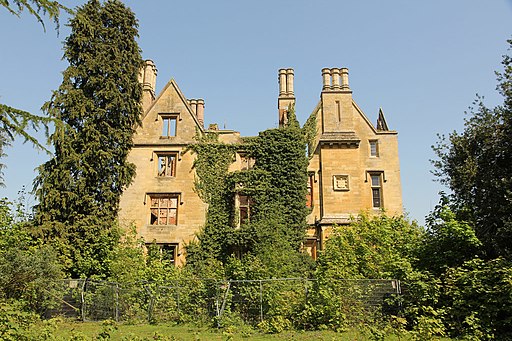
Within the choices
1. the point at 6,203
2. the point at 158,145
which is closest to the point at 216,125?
the point at 158,145

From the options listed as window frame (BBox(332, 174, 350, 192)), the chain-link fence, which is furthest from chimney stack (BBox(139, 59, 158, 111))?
the chain-link fence

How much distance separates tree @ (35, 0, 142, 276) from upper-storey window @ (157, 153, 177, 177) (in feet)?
7.34

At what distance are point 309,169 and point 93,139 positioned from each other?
35.7 ft

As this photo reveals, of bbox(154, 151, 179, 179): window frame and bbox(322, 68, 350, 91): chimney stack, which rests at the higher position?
bbox(322, 68, 350, 91): chimney stack

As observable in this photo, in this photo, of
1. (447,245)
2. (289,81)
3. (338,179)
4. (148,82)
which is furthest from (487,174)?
(148,82)

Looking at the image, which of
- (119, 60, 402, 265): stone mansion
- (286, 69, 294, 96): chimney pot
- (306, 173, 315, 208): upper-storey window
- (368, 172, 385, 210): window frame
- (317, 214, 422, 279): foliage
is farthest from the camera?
(286, 69, 294, 96): chimney pot

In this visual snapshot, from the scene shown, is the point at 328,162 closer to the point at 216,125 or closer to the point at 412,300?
the point at 216,125

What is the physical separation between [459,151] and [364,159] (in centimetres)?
877

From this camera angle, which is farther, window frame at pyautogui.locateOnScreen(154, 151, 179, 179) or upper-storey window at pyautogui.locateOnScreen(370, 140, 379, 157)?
upper-storey window at pyautogui.locateOnScreen(370, 140, 379, 157)

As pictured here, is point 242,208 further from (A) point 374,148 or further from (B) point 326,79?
(B) point 326,79

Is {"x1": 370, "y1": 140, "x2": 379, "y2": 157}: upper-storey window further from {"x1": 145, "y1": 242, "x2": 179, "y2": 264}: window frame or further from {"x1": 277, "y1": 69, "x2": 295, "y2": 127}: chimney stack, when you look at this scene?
{"x1": 145, "y1": 242, "x2": 179, "y2": 264}: window frame

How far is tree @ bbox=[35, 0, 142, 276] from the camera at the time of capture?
20891mm

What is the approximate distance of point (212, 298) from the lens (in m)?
16.1

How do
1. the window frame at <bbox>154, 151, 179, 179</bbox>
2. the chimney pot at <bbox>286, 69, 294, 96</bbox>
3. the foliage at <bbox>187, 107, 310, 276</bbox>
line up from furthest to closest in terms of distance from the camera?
1. the chimney pot at <bbox>286, 69, 294, 96</bbox>
2. the window frame at <bbox>154, 151, 179, 179</bbox>
3. the foliage at <bbox>187, 107, 310, 276</bbox>
